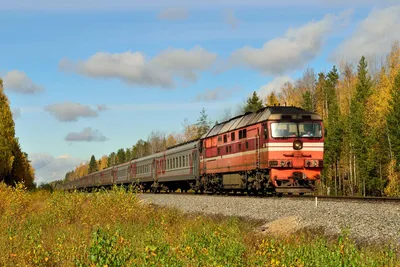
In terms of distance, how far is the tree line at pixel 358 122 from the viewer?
54156 mm

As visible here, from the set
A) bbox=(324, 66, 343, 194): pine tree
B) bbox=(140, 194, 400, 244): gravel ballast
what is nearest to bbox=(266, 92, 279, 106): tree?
bbox=(324, 66, 343, 194): pine tree

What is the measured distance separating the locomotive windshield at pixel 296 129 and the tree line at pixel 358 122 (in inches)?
862

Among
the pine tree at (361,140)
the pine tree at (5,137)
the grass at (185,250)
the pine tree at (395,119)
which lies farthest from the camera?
the pine tree at (361,140)

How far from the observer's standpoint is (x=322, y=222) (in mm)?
12977

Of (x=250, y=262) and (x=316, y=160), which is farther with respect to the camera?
(x=316, y=160)

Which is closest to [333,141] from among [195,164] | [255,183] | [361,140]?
[361,140]

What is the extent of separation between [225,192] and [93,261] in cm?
2437

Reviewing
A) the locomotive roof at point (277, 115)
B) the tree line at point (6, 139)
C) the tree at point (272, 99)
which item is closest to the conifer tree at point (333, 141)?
the tree at point (272, 99)

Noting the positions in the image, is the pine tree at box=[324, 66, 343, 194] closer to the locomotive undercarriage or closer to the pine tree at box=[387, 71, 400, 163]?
the pine tree at box=[387, 71, 400, 163]

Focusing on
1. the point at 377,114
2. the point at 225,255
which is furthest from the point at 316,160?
the point at 377,114

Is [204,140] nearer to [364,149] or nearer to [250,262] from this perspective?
[250,262]

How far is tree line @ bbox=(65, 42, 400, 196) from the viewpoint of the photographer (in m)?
54.2

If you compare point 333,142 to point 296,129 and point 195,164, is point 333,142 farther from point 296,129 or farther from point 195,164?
point 296,129

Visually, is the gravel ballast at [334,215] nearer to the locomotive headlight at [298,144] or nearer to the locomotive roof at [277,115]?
the locomotive headlight at [298,144]
